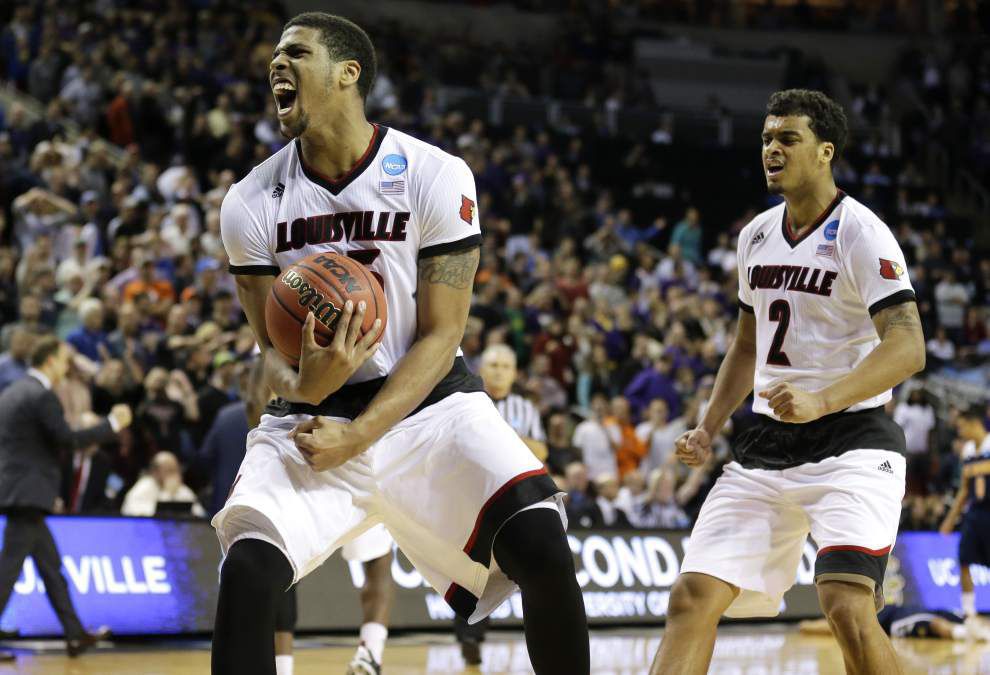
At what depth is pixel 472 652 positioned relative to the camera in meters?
9.38

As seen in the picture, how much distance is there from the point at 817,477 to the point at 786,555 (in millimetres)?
363

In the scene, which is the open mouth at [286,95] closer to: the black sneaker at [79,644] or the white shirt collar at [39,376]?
the white shirt collar at [39,376]

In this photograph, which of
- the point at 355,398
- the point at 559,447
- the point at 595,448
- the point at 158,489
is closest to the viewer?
the point at 355,398

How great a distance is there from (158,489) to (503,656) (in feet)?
10.9

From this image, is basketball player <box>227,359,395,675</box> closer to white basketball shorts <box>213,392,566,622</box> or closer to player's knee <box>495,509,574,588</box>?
white basketball shorts <box>213,392,566,622</box>

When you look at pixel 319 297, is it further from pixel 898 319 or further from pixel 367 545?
pixel 367 545

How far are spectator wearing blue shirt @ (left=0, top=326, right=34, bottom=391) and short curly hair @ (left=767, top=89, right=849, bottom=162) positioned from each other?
710cm

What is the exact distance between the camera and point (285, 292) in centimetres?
436

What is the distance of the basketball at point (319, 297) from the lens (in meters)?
4.27

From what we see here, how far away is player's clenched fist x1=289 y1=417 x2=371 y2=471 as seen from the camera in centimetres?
423

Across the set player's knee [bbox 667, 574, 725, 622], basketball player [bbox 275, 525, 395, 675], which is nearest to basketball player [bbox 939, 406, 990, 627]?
basketball player [bbox 275, 525, 395, 675]

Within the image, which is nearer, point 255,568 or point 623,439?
point 255,568

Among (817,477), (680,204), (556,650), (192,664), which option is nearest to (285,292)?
(556,650)

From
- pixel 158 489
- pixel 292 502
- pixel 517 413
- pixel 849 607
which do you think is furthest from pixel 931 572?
pixel 292 502
